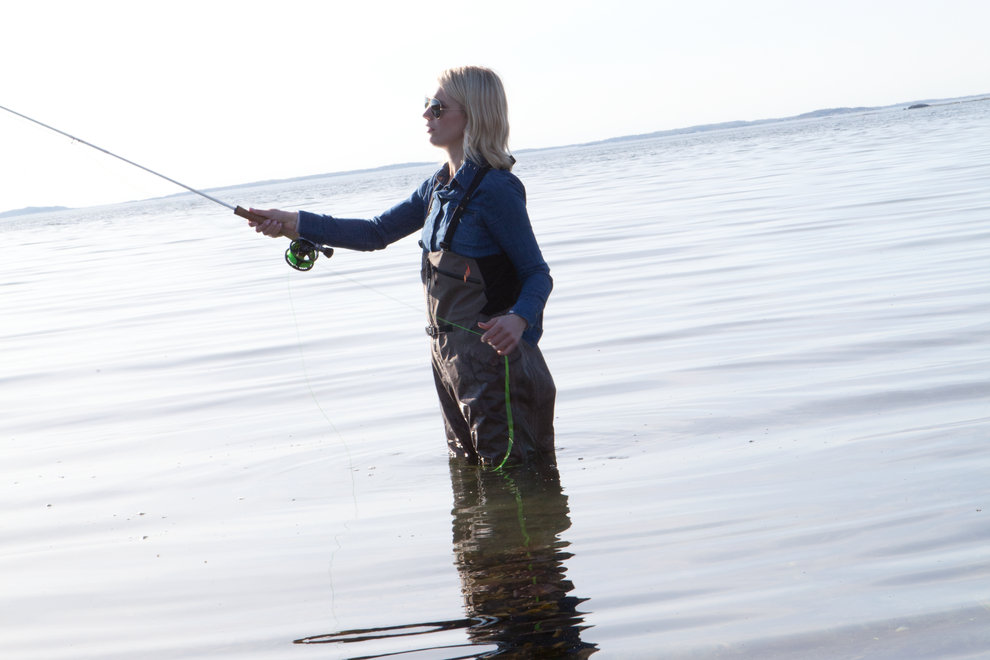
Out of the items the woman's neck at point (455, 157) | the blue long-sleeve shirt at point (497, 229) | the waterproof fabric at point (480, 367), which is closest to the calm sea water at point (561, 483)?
the waterproof fabric at point (480, 367)

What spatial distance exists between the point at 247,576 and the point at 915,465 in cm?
272

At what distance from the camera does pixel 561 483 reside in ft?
16.3

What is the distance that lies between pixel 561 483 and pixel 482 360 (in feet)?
2.58

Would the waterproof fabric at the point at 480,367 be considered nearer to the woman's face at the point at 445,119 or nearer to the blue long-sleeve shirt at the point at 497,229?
the blue long-sleeve shirt at the point at 497,229

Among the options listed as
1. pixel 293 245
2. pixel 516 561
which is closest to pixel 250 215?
pixel 293 245

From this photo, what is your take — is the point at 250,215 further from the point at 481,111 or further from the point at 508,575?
the point at 508,575

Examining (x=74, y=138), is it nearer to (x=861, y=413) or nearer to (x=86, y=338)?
(x=861, y=413)

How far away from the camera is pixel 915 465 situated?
4707 mm

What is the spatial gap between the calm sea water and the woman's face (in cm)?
151

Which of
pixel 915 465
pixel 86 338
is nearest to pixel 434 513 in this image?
pixel 915 465

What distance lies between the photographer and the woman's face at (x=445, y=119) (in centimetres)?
442

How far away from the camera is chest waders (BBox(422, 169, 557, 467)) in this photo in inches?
175

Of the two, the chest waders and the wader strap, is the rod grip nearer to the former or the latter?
the chest waders

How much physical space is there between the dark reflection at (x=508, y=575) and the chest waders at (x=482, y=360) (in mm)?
193
